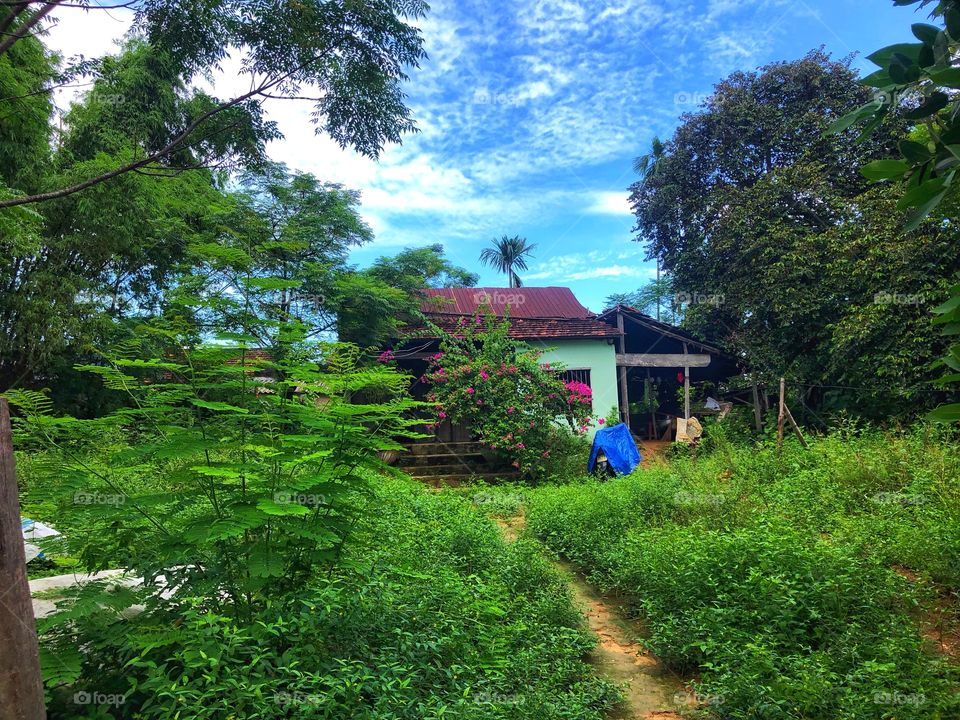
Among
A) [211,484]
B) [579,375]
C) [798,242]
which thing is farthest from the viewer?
[579,375]

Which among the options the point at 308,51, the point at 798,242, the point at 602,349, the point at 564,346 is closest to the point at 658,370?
the point at 602,349

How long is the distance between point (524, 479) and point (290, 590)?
854 centimetres

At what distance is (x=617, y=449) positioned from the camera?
10516mm

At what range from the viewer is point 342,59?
429 cm

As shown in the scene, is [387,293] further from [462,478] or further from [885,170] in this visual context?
[885,170]

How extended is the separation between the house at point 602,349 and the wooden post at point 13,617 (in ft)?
35.2

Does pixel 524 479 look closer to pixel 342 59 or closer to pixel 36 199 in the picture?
pixel 342 59

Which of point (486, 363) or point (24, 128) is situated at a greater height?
point (24, 128)

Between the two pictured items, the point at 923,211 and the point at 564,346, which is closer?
the point at 923,211

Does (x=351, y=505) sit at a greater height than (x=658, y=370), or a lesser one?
lesser

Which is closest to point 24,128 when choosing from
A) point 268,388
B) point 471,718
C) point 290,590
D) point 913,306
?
point 268,388

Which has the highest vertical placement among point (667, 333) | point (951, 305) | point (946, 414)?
point (667, 333)

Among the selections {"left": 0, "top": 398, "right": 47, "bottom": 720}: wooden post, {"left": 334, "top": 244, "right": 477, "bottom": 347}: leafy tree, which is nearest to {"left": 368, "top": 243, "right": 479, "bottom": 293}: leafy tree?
{"left": 334, "top": 244, "right": 477, "bottom": 347}: leafy tree

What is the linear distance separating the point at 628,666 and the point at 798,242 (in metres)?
12.0
